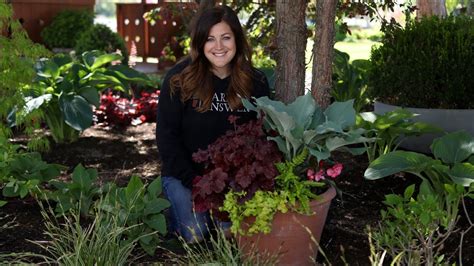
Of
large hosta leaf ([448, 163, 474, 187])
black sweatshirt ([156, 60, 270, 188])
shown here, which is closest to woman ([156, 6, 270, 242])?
black sweatshirt ([156, 60, 270, 188])

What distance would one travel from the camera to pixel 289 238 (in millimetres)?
3020

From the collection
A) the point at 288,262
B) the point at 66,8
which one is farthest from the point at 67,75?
the point at 66,8

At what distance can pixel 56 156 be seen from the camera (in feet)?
17.7

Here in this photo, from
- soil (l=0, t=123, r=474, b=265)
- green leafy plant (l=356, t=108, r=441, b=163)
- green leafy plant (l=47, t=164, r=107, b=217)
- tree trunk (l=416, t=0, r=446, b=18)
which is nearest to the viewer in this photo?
soil (l=0, t=123, r=474, b=265)

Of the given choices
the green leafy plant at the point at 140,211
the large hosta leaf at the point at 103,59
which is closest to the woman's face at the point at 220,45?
the green leafy plant at the point at 140,211

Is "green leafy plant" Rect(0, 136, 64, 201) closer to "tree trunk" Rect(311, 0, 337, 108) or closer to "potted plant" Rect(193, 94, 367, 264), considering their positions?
"potted plant" Rect(193, 94, 367, 264)

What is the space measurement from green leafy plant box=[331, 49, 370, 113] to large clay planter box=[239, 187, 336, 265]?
290 centimetres

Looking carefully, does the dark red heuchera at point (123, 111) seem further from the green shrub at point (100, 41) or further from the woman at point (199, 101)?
the woman at point (199, 101)

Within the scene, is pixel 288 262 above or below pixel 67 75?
below

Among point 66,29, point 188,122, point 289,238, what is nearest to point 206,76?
point 188,122

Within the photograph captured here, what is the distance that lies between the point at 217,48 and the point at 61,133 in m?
2.70

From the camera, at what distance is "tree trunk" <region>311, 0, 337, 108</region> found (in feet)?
12.0

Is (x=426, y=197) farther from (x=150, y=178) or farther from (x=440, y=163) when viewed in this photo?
(x=150, y=178)

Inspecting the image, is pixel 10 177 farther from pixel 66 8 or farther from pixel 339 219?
pixel 66 8
